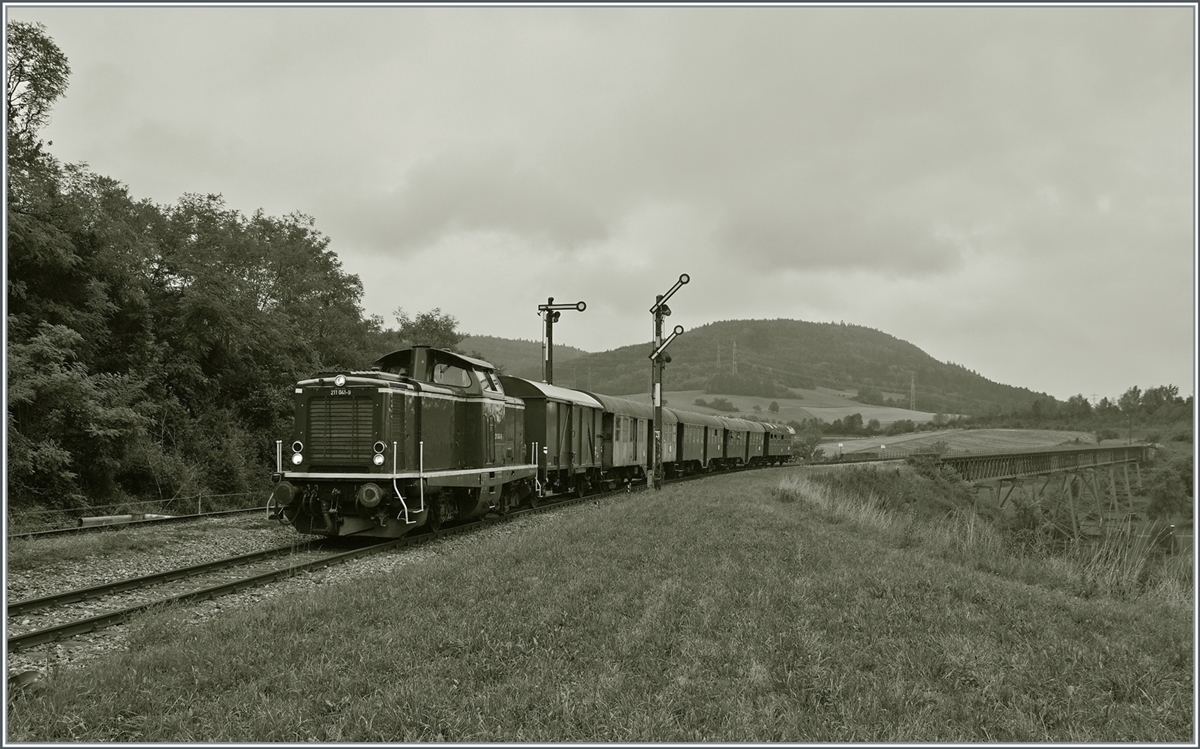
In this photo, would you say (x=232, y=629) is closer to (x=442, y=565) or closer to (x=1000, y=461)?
(x=442, y=565)

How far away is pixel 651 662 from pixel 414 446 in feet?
26.5

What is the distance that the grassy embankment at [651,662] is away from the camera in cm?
469

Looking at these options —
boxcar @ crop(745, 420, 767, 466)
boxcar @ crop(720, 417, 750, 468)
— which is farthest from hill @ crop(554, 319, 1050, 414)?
boxcar @ crop(720, 417, 750, 468)

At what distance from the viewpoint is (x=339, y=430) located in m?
12.5

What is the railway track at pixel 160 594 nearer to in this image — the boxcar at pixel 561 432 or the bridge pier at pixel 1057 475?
the boxcar at pixel 561 432

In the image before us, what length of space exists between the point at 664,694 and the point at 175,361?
21.5 meters

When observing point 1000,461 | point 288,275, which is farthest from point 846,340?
point 288,275

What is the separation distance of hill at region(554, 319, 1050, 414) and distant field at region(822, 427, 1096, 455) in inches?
1226

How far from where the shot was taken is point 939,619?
7121mm

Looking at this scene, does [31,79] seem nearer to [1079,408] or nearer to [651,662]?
[651,662]

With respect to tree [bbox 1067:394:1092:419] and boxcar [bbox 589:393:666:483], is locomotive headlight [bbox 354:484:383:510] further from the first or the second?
tree [bbox 1067:394:1092:419]

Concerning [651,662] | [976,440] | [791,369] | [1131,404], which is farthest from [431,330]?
[791,369]

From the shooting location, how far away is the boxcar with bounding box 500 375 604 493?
18906mm

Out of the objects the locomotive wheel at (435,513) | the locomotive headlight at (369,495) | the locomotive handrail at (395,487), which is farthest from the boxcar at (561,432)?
the locomotive headlight at (369,495)
